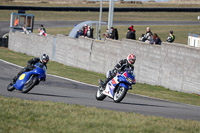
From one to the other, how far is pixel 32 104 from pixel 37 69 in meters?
2.59

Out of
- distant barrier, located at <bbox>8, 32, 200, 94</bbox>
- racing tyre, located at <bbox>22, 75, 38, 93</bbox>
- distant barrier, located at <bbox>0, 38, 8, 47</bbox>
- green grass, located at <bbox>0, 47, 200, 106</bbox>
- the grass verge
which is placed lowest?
green grass, located at <bbox>0, 47, 200, 106</bbox>

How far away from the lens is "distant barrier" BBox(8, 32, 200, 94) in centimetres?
1853

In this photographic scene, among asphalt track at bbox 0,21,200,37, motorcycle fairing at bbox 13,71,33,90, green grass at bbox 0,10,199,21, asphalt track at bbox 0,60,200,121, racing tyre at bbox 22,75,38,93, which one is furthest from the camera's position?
green grass at bbox 0,10,199,21

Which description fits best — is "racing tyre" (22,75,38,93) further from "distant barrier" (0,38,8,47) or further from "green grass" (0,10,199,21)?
"green grass" (0,10,199,21)

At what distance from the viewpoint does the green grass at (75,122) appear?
8062mm

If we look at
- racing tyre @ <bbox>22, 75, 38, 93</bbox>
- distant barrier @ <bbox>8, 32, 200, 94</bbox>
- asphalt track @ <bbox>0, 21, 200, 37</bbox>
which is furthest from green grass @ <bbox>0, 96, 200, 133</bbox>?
asphalt track @ <bbox>0, 21, 200, 37</bbox>

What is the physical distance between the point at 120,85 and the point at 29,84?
9.74 ft

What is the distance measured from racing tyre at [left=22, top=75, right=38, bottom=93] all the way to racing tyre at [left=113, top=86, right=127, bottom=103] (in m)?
2.49

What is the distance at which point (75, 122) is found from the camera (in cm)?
866

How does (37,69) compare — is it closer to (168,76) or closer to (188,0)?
(168,76)

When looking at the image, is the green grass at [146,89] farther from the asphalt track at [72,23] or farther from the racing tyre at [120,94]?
the asphalt track at [72,23]

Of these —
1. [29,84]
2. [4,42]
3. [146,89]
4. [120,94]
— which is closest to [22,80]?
[29,84]

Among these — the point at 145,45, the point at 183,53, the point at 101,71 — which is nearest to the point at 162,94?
the point at 183,53

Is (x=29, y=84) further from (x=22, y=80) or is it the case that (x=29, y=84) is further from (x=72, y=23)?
(x=72, y=23)
